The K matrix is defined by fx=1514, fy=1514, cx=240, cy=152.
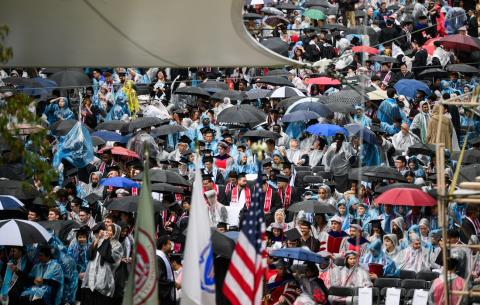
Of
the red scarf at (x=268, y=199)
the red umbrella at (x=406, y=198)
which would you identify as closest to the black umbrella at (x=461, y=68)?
the red scarf at (x=268, y=199)

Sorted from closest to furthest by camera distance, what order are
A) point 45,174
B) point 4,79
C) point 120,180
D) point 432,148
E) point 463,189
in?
1. point 45,174
2. point 463,189
3. point 120,180
4. point 432,148
5. point 4,79

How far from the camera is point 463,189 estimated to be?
16.0 m

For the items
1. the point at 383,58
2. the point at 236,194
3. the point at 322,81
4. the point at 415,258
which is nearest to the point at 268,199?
the point at 236,194

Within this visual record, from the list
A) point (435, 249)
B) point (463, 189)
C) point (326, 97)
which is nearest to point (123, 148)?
point (326, 97)

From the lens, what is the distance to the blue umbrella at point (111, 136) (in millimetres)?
28469

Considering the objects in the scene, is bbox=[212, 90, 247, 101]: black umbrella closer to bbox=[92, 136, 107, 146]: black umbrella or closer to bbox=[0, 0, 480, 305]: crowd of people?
bbox=[0, 0, 480, 305]: crowd of people

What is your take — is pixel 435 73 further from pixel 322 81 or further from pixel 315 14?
pixel 315 14

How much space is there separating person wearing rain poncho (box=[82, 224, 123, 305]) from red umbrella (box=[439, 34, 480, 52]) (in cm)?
1605

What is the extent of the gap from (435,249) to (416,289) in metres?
1.57

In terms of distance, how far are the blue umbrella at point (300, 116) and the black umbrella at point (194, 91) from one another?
10.0ft

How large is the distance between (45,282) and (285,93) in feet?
37.9

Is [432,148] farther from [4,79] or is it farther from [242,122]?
[4,79]

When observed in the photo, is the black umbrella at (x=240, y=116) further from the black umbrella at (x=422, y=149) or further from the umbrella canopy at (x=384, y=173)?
the umbrella canopy at (x=384, y=173)

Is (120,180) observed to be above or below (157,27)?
below
